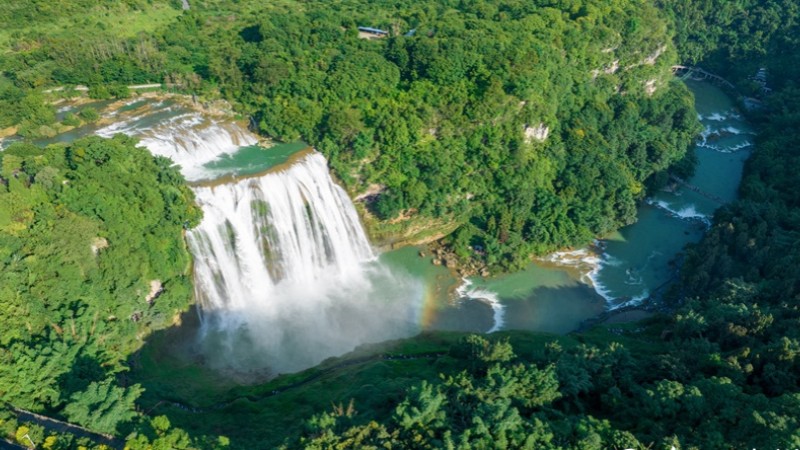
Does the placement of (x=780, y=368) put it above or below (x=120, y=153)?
below

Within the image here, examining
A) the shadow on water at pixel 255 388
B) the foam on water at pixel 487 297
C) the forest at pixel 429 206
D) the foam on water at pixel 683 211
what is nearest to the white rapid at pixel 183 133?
the forest at pixel 429 206

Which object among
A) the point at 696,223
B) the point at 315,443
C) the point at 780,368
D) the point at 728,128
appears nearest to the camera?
the point at 315,443

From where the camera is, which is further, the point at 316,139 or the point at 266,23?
the point at 266,23

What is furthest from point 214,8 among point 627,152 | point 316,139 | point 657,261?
point 657,261

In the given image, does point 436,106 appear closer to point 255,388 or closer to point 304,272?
point 304,272

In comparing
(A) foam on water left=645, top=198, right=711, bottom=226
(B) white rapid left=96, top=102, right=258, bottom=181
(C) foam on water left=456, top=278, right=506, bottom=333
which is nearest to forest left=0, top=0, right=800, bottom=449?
(A) foam on water left=645, top=198, right=711, bottom=226

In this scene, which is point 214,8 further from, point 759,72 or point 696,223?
point 759,72

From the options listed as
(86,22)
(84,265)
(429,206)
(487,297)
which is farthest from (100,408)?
(86,22)
